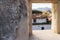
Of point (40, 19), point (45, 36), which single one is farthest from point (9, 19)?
point (40, 19)

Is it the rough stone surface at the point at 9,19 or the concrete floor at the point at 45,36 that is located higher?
the rough stone surface at the point at 9,19

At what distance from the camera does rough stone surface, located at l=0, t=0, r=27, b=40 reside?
81 centimetres

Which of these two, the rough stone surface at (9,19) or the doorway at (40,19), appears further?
the doorway at (40,19)

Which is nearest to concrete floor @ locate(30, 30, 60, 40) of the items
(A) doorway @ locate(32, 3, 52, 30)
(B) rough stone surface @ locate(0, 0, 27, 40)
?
(A) doorway @ locate(32, 3, 52, 30)

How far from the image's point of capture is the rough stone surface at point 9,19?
0.81 m

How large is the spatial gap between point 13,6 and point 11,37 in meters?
0.20

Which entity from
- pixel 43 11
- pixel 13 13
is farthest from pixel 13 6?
pixel 43 11

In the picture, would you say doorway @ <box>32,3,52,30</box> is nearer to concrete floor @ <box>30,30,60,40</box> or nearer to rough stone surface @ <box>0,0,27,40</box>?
concrete floor @ <box>30,30,60,40</box>

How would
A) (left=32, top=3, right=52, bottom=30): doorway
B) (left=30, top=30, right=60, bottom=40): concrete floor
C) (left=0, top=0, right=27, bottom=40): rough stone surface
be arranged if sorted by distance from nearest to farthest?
1. (left=0, top=0, right=27, bottom=40): rough stone surface
2. (left=30, top=30, right=60, bottom=40): concrete floor
3. (left=32, top=3, right=52, bottom=30): doorway

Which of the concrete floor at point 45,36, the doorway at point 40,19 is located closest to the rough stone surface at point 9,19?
the concrete floor at point 45,36

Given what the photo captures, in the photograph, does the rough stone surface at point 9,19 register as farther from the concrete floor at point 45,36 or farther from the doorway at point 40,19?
the doorway at point 40,19

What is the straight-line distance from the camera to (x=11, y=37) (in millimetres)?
821

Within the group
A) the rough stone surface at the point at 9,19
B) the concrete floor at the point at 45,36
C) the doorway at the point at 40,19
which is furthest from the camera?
the doorway at the point at 40,19

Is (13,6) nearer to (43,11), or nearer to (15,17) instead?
(15,17)
